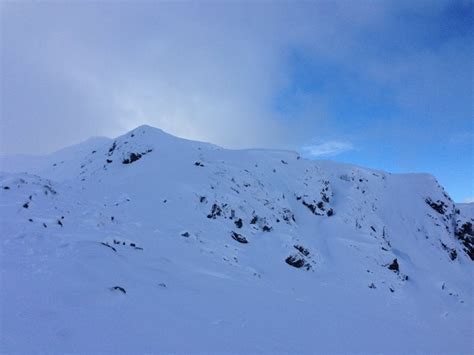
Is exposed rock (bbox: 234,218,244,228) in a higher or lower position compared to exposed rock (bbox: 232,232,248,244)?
higher

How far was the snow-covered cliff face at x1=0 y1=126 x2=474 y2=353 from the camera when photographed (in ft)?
18.2

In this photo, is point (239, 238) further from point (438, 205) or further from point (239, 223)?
point (438, 205)

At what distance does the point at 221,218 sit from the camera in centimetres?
1734

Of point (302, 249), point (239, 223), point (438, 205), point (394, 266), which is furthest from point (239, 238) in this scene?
point (438, 205)

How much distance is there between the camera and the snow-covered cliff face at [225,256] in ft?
18.2

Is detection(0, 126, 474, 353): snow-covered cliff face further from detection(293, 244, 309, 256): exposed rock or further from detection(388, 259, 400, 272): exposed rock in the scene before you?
detection(388, 259, 400, 272): exposed rock

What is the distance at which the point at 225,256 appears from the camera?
13.6m

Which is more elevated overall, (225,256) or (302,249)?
(302,249)

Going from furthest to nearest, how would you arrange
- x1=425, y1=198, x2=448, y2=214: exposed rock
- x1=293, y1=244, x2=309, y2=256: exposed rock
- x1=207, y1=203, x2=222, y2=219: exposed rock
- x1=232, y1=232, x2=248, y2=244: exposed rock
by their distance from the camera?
x1=425, y1=198, x2=448, y2=214: exposed rock
x1=293, y1=244, x2=309, y2=256: exposed rock
x1=207, y1=203, x2=222, y2=219: exposed rock
x1=232, y1=232, x2=248, y2=244: exposed rock

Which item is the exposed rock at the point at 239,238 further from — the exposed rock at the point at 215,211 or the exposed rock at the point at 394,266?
the exposed rock at the point at 394,266

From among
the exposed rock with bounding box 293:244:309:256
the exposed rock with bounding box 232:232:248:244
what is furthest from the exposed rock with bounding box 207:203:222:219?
the exposed rock with bounding box 293:244:309:256

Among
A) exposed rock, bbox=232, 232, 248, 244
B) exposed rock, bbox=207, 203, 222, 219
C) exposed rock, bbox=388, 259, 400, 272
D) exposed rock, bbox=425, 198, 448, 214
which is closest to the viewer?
exposed rock, bbox=232, 232, 248, 244

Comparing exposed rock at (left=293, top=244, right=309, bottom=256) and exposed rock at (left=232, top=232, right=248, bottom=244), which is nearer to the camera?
exposed rock at (left=232, top=232, right=248, bottom=244)

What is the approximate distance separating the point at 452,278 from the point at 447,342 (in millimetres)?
13756
